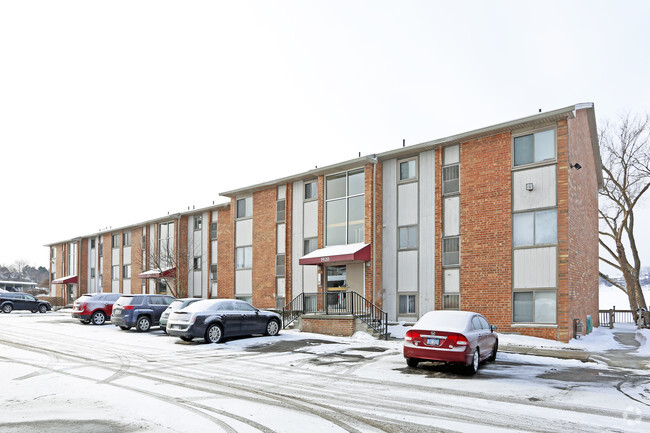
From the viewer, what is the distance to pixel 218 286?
31.5 meters

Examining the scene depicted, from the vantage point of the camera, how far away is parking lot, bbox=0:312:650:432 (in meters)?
6.84

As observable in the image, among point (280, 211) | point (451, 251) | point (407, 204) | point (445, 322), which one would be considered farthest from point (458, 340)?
point (280, 211)

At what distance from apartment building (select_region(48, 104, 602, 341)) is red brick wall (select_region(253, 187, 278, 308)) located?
6cm

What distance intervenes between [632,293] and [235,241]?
26.1 metres

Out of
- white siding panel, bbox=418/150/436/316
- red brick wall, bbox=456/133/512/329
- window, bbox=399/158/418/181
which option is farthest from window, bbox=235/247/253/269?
red brick wall, bbox=456/133/512/329

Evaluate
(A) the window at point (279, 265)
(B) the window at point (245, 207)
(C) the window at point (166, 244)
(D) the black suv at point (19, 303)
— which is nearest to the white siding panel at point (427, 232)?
(A) the window at point (279, 265)

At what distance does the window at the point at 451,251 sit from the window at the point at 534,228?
222 cm

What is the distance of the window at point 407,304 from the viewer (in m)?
21.2

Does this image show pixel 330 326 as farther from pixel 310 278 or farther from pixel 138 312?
pixel 138 312

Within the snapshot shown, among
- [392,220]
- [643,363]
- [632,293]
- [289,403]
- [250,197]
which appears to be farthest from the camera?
[632,293]

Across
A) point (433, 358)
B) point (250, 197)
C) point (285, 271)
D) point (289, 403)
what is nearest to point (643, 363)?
point (433, 358)

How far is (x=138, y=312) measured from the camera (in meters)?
21.9

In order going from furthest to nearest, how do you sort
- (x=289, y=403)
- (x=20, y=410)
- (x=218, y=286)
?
(x=218, y=286) → (x=289, y=403) → (x=20, y=410)

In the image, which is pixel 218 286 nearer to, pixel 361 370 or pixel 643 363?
pixel 361 370
